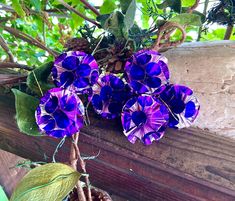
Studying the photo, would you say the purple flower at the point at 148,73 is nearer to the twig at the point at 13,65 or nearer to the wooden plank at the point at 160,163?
the wooden plank at the point at 160,163

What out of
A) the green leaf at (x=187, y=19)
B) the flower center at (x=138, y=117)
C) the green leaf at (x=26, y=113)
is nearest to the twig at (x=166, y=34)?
the green leaf at (x=187, y=19)

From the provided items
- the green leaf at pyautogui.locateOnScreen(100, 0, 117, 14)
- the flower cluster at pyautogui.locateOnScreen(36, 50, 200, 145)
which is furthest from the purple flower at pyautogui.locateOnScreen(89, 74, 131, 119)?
the green leaf at pyautogui.locateOnScreen(100, 0, 117, 14)

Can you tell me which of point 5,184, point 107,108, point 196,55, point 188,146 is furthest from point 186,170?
point 5,184

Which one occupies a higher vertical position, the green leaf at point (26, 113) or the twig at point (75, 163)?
the green leaf at point (26, 113)

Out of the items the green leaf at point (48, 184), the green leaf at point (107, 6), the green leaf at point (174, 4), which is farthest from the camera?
the green leaf at point (107, 6)

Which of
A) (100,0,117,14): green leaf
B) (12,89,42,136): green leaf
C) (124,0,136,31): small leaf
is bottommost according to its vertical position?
(12,89,42,136): green leaf

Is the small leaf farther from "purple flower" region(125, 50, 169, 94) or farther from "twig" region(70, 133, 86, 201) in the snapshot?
"twig" region(70, 133, 86, 201)
